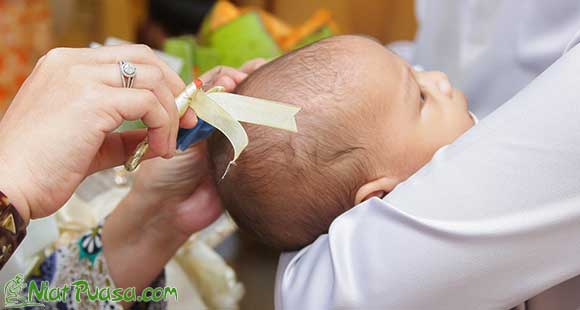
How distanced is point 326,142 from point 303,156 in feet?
0.12

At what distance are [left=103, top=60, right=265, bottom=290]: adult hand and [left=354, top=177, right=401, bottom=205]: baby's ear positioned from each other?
0.28 metres

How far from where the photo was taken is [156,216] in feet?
3.52

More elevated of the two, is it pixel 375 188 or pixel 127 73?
pixel 127 73

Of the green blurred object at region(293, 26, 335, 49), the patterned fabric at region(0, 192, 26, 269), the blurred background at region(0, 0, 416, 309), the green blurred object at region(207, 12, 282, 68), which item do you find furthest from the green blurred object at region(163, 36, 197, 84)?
the patterned fabric at region(0, 192, 26, 269)

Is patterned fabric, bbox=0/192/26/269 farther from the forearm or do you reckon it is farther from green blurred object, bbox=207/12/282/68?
green blurred object, bbox=207/12/282/68

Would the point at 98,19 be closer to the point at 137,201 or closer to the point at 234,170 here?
the point at 137,201

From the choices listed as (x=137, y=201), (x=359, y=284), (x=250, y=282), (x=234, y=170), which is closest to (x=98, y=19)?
(x=250, y=282)

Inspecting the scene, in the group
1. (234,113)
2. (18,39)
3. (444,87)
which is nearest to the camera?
(234,113)

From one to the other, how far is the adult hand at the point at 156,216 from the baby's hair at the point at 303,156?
0.16 metres

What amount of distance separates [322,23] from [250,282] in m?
Answer: 0.82

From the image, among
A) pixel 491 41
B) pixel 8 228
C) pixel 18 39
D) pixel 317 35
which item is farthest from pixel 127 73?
pixel 18 39

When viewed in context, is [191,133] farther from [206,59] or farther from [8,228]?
[206,59]

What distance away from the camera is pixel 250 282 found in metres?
1.65

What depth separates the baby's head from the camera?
85cm
